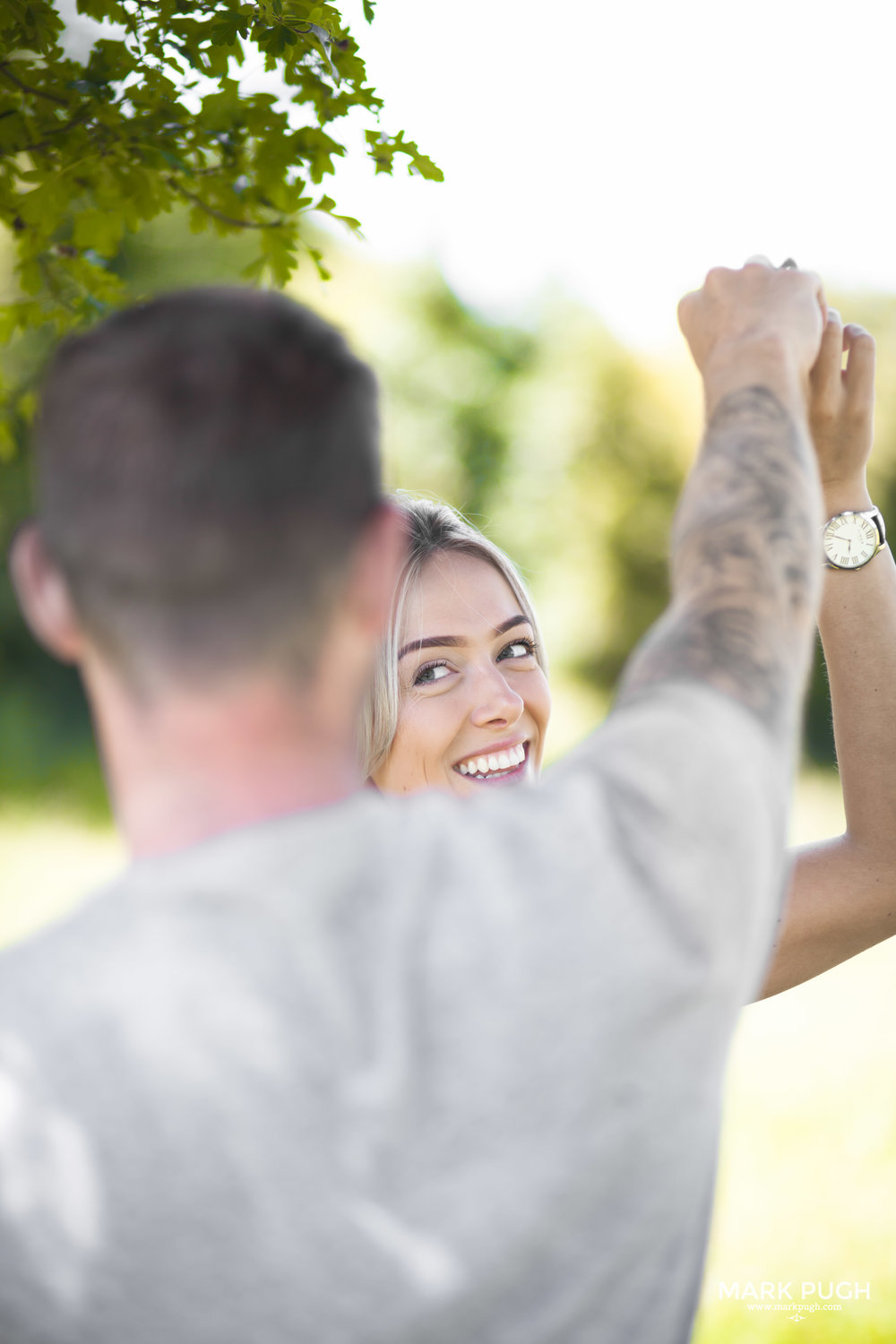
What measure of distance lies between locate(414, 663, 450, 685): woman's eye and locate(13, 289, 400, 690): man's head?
1.69 meters

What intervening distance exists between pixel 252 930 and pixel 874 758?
1.64 m

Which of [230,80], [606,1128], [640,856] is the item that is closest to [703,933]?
[640,856]

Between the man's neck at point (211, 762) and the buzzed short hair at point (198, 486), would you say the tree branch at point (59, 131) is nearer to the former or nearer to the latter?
the buzzed short hair at point (198, 486)

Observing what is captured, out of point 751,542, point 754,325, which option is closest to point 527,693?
point 754,325

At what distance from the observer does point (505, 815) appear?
107 centimetres

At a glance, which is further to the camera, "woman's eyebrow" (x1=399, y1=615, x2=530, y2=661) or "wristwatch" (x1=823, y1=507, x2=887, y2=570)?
"woman's eyebrow" (x1=399, y1=615, x2=530, y2=661)

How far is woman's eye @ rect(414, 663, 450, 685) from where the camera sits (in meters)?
2.82

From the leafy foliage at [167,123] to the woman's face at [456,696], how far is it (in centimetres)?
90

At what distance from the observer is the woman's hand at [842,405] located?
1.62 meters

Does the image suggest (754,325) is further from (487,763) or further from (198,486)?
(487,763)

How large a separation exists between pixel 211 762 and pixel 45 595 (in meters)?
0.26

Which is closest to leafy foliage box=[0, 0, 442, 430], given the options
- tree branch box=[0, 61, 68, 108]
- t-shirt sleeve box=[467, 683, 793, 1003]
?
tree branch box=[0, 61, 68, 108]

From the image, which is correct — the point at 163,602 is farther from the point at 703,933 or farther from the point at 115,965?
the point at 703,933

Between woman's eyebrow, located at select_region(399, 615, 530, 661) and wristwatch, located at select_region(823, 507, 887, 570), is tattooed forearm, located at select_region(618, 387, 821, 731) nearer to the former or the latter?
wristwatch, located at select_region(823, 507, 887, 570)
